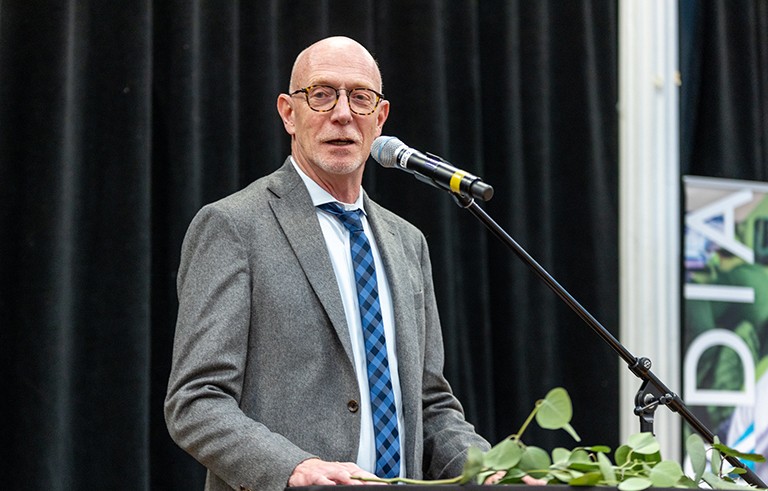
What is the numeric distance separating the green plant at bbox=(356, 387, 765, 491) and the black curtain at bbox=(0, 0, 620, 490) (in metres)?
1.67

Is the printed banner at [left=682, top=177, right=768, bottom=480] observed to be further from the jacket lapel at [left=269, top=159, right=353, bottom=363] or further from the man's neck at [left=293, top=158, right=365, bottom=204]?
the jacket lapel at [left=269, top=159, right=353, bottom=363]

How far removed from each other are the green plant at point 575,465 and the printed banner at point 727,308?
2.29 metres

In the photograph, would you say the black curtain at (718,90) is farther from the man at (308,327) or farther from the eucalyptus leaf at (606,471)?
the eucalyptus leaf at (606,471)

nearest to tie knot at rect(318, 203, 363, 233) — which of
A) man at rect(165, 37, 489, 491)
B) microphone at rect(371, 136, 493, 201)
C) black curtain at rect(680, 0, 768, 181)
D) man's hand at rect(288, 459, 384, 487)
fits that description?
man at rect(165, 37, 489, 491)

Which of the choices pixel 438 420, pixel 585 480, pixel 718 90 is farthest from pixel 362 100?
pixel 718 90

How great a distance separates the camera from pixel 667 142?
3.87 metres

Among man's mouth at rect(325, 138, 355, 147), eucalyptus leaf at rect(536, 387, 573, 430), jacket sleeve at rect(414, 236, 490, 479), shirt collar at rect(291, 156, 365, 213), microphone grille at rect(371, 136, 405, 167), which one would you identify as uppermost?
man's mouth at rect(325, 138, 355, 147)

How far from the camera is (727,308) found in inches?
147

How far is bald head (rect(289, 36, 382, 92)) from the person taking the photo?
218cm

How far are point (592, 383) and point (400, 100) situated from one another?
1.15 metres

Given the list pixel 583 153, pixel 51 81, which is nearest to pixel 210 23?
pixel 51 81

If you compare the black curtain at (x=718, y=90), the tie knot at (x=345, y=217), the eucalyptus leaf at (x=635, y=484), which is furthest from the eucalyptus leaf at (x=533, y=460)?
the black curtain at (x=718, y=90)

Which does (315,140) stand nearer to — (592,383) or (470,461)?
(470,461)

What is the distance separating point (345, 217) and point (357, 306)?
0.20 m
